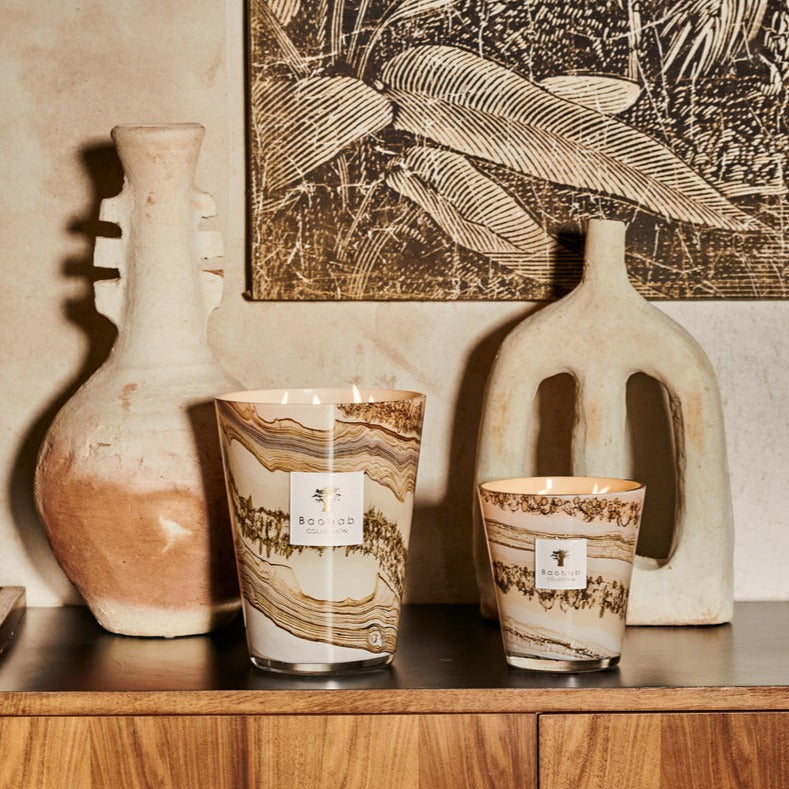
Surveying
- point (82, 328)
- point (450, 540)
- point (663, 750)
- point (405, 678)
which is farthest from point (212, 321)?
point (663, 750)

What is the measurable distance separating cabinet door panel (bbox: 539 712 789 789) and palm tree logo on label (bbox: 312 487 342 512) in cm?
20

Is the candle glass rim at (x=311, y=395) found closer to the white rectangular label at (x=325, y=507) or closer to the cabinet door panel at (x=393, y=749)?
the white rectangular label at (x=325, y=507)

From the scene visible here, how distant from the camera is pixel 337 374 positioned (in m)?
1.06

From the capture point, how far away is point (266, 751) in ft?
2.55

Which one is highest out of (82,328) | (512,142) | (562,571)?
(512,142)

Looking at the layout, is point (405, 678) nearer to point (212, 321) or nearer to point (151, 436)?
point (151, 436)

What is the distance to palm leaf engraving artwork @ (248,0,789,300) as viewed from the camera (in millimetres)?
1034

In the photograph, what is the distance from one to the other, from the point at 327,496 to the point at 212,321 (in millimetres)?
333

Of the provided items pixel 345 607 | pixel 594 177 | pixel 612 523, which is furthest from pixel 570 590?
pixel 594 177

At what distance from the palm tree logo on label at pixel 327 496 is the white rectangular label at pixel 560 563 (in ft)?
0.47

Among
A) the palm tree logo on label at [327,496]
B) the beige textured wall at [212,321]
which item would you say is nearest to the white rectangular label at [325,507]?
the palm tree logo on label at [327,496]

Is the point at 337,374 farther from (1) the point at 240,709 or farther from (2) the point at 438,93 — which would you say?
(1) the point at 240,709

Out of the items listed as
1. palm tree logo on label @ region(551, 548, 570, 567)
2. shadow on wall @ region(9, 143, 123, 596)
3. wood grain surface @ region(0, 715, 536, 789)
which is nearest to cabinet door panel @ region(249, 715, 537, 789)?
wood grain surface @ region(0, 715, 536, 789)

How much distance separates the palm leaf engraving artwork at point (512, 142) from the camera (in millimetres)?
1034
